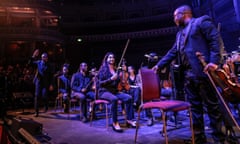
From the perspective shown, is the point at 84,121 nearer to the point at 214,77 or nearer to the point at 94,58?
the point at 214,77

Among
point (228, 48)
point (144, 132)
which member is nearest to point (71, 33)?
point (228, 48)

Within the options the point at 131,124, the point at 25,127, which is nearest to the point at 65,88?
the point at 131,124

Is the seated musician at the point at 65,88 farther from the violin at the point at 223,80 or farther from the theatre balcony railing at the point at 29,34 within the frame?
the theatre balcony railing at the point at 29,34

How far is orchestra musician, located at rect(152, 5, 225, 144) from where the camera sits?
251 cm

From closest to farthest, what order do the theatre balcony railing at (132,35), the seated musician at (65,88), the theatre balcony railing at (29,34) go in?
the seated musician at (65,88), the theatre balcony railing at (29,34), the theatre balcony railing at (132,35)

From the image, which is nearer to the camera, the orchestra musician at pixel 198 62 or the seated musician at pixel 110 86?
the orchestra musician at pixel 198 62

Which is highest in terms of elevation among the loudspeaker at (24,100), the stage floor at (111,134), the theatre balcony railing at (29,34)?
the theatre balcony railing at (29,34)

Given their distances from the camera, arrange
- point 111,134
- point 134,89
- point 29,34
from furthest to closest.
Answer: point 29,34, point 134,89, point 111,134

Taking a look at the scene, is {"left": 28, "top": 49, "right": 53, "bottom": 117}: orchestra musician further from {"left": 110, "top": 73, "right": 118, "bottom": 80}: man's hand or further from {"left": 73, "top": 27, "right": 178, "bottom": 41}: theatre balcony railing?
{"left": 73, "top": 27, "right": 178, "bottom": 41}: theatre balcony railing

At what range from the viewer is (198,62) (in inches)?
102

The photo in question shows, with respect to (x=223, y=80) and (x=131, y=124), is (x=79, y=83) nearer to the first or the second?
(x=131, y=124)

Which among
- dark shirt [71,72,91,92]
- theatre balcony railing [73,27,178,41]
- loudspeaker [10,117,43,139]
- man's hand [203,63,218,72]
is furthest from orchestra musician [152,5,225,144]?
theatre balcony railing [73,27,178,41]

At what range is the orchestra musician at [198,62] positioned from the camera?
251 centimetres

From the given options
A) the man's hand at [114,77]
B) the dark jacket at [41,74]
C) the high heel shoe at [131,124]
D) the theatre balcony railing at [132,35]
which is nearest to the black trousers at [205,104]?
the high heel shoe at [131,124]
